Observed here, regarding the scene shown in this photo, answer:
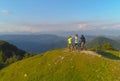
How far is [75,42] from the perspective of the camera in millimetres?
51844

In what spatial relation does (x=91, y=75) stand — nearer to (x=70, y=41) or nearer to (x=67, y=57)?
(x=67, y=57)

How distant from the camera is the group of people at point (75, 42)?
51.7 m

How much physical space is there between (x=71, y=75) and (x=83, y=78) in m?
2.37

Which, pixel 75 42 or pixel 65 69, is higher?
pixel 75 42

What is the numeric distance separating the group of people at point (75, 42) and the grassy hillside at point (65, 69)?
10.4ft

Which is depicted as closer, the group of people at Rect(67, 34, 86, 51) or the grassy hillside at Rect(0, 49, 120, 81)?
the grassy hillside at Rect(0, 49, 120, 81)

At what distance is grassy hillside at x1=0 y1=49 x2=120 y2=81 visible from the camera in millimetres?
41150

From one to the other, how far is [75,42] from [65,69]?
32.0 feet

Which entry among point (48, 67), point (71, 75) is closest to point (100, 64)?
point (71, 75)

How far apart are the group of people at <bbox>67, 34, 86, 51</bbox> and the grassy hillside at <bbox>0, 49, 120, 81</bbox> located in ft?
10.4

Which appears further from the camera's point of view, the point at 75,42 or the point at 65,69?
the point at 75,42

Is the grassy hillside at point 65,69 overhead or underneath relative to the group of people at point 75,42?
underneath

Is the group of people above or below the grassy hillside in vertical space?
above

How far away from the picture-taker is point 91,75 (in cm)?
4109
